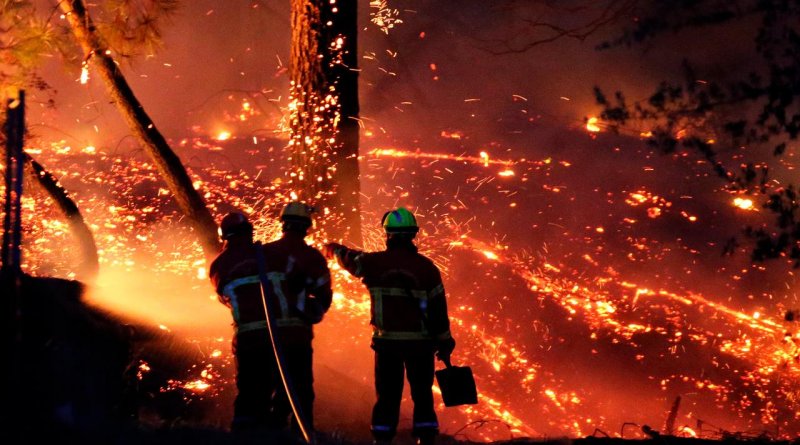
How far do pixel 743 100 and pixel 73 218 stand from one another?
24.9ft

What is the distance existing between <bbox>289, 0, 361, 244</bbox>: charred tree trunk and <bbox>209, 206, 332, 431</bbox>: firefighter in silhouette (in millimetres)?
2922

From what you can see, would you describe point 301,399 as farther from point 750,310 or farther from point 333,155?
point 750,310

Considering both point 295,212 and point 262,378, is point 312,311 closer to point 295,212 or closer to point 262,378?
point 262,378

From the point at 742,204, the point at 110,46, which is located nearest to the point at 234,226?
the point at 110,46

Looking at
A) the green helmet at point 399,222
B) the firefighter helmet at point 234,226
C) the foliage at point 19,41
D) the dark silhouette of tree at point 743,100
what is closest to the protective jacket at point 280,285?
the firefighter helmet at point 234,226

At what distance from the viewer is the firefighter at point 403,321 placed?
591 centimetres

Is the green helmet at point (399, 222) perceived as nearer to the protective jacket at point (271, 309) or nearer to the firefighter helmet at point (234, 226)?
the protective jacket at point (271, 309)

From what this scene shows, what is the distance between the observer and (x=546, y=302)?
11.2 m

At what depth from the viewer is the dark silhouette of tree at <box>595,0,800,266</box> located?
264 inches

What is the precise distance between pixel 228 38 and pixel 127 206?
22.8 feet

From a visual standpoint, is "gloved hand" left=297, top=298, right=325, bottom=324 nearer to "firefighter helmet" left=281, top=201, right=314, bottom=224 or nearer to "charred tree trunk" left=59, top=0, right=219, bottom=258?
"firefighter helmet" left=281, top=201, right=314, bottom=224

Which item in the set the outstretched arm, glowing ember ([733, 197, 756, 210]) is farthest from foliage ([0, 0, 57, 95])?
glowing ember ([733, 197, 756, 210])

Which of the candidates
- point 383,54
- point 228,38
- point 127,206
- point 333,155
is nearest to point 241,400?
point 333,155

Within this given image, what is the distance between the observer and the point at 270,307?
18.8 feet
